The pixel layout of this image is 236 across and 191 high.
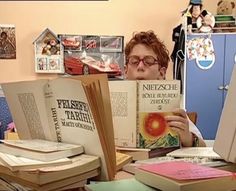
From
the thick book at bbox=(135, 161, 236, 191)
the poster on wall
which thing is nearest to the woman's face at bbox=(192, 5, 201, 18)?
the poster on wall

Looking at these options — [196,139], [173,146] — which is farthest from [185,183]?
[196,139]

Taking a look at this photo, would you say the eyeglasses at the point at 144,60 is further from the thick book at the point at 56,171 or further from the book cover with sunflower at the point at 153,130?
the thick book at the point at 56,171

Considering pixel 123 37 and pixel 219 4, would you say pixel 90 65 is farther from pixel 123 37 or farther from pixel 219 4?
pixel 219 4

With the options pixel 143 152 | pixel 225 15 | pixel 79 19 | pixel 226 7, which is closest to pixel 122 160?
pixel 143 152

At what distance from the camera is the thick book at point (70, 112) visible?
0.75 metres

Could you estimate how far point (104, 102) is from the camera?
2.50 feet

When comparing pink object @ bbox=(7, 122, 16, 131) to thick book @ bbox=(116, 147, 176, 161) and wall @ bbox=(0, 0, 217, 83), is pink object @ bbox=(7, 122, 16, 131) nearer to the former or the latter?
thick book @ bbox=(116, 147, 176, 161)

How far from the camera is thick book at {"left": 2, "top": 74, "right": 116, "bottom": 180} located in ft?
2.45

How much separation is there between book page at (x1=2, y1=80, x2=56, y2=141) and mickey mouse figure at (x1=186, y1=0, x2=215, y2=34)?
261 centimetres

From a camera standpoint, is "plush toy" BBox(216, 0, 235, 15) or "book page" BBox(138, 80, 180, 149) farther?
"plush toy" BBox(216, 0, 235, 15)

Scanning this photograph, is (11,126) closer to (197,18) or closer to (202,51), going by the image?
(202,51)

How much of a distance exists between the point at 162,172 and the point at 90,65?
284 centimetres

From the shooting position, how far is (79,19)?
141 inches

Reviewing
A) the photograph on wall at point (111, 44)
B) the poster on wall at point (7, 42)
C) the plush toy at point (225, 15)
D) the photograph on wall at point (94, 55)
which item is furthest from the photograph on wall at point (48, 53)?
the plush toy at point (225, 15)
